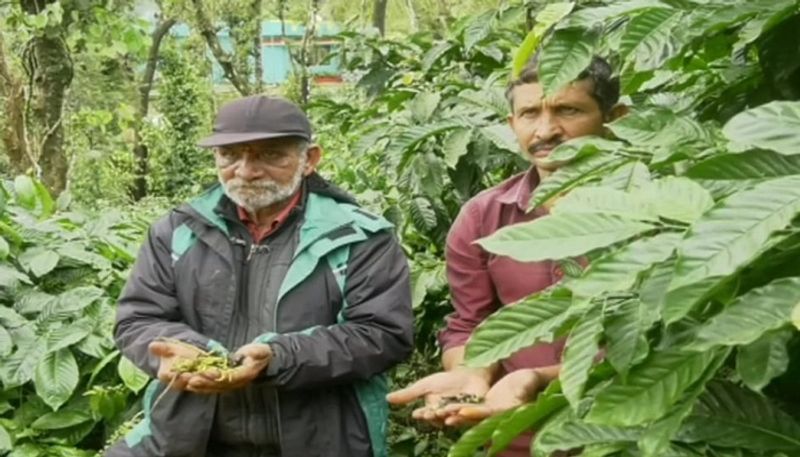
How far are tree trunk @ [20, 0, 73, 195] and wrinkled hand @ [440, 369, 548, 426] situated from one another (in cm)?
595

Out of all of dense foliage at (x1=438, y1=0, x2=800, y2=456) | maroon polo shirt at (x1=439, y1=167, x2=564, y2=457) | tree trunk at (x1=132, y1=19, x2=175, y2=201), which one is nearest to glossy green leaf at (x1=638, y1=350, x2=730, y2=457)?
dense foliage at (x1=438, y1=0, x2=800, y2=456)

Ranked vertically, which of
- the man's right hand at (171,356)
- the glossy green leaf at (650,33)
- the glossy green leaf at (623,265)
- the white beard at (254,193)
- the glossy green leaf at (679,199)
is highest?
the glossy green leaf at (650,33)

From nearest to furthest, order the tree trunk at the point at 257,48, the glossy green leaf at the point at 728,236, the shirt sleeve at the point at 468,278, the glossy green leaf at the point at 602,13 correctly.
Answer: the glossy green leaf at the point at 728,236, the glossy green leaf at the point at 602,13, the shirt sleeve at the point at 468,278, the tree trunk at the point at 257,48

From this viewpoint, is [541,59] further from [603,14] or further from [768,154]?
[768,154]

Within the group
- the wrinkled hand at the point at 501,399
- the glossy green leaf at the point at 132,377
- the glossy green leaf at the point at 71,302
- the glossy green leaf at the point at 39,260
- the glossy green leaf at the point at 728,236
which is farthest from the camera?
the glossy green leaf at the point at 39,260

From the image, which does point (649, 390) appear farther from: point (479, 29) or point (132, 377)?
point (132, 377)

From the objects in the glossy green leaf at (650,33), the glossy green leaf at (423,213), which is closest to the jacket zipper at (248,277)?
the glossy green leaf at (423,213)

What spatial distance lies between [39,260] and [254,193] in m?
1.52

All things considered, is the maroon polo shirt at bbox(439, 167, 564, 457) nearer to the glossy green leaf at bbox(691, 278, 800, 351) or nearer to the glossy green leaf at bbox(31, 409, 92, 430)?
the glossy green leaf at bbox(691, 278, 800, 351)

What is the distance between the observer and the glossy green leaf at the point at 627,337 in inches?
44.2

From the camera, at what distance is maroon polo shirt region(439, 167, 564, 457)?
2.32 meters

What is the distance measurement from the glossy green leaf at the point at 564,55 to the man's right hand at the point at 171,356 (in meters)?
1.40

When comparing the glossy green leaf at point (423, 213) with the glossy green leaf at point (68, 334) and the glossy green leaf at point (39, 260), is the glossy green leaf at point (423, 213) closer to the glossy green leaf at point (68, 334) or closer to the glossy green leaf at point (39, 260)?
the glossy green leaf at point (68, 334)

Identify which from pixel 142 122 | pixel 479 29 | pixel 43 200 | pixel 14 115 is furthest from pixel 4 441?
pixel 142 122
